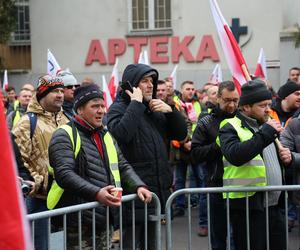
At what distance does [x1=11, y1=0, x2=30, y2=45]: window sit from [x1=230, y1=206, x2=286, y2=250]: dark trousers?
18.9 metres

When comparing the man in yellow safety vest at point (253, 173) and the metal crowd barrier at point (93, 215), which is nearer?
the metal crowd barrier at point (93, 215)

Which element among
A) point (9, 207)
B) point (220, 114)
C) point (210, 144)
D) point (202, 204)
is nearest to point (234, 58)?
point (220, 114)

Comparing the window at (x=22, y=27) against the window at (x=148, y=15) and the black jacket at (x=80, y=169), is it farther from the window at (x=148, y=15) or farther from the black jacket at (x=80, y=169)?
the black jacket at (x=80, y=169)

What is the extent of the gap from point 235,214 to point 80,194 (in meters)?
1.30

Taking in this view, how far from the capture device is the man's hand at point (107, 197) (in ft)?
15.1

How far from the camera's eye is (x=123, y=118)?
212 inches

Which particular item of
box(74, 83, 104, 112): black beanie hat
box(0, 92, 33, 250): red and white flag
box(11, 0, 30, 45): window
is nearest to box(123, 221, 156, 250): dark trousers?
box(74, 83, 104, 112): black beanie hat

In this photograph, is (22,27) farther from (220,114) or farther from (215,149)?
(215,149)

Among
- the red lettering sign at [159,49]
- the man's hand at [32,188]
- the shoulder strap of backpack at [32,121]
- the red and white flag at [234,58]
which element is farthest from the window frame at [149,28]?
the man's hand at [32,188]

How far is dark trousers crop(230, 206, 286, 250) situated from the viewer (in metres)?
5.22

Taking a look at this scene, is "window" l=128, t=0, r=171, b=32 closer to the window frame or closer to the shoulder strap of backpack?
the window frame

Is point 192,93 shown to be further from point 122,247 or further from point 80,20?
point 80,20

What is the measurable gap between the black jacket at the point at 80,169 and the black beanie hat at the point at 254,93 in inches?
43.6

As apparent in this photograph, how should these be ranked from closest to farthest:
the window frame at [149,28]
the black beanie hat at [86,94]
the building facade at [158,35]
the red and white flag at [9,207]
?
1. the red and white flag at [9,207]
2. the black beanie hat at [86,94]
3. the building facade at [158,35]
4. the window frame at [149,28]
